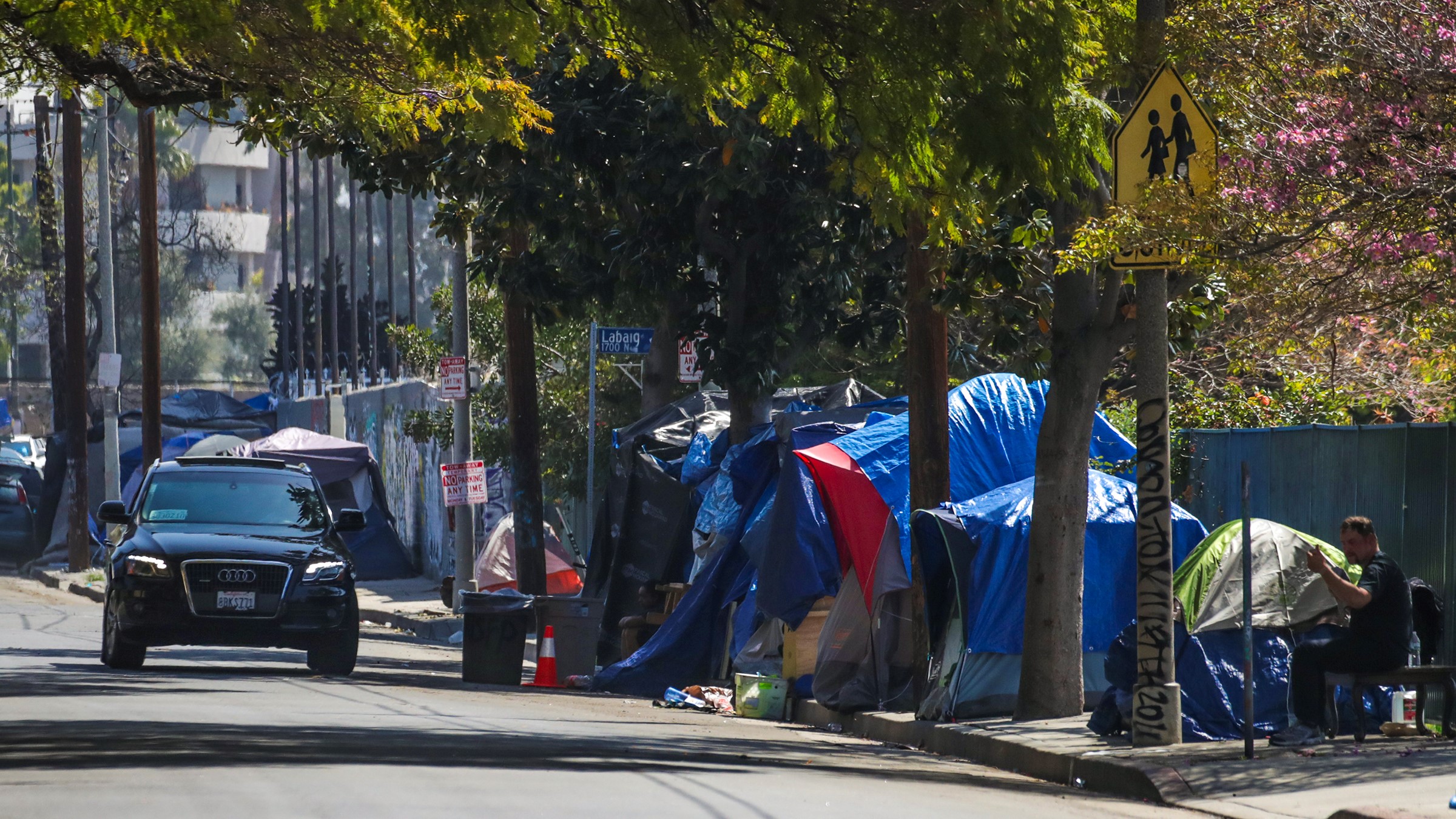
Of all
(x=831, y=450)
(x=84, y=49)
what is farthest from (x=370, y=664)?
(x=84, y=49)

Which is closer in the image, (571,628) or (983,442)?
(983,442)

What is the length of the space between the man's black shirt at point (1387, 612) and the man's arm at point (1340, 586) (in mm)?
88

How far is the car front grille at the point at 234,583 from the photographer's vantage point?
15312mm

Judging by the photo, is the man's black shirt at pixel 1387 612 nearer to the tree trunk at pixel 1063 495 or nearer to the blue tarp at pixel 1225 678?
the blue tarp at pixel 1225 678

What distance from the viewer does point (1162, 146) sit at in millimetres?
10914

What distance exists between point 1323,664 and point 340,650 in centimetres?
907

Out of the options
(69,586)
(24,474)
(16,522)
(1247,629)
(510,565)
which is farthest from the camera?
(24,474)

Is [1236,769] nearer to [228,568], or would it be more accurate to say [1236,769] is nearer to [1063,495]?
[1063,495]

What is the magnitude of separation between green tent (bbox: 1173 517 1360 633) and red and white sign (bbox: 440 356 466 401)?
1239 centimetres

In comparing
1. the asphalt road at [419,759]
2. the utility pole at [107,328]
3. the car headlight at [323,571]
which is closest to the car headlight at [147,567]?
the asphalt road at [419,759]

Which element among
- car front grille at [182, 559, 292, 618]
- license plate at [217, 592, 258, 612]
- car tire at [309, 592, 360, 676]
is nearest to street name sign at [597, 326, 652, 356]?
car tire at [309, 592, 360, 676]

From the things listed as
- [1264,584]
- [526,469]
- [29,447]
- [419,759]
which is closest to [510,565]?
[526,469]

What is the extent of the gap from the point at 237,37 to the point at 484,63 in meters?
1.70

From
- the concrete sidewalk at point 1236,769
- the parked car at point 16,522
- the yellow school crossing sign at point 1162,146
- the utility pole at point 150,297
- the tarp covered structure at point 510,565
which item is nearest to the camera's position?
the concrete sidewalk at point 1236,769
